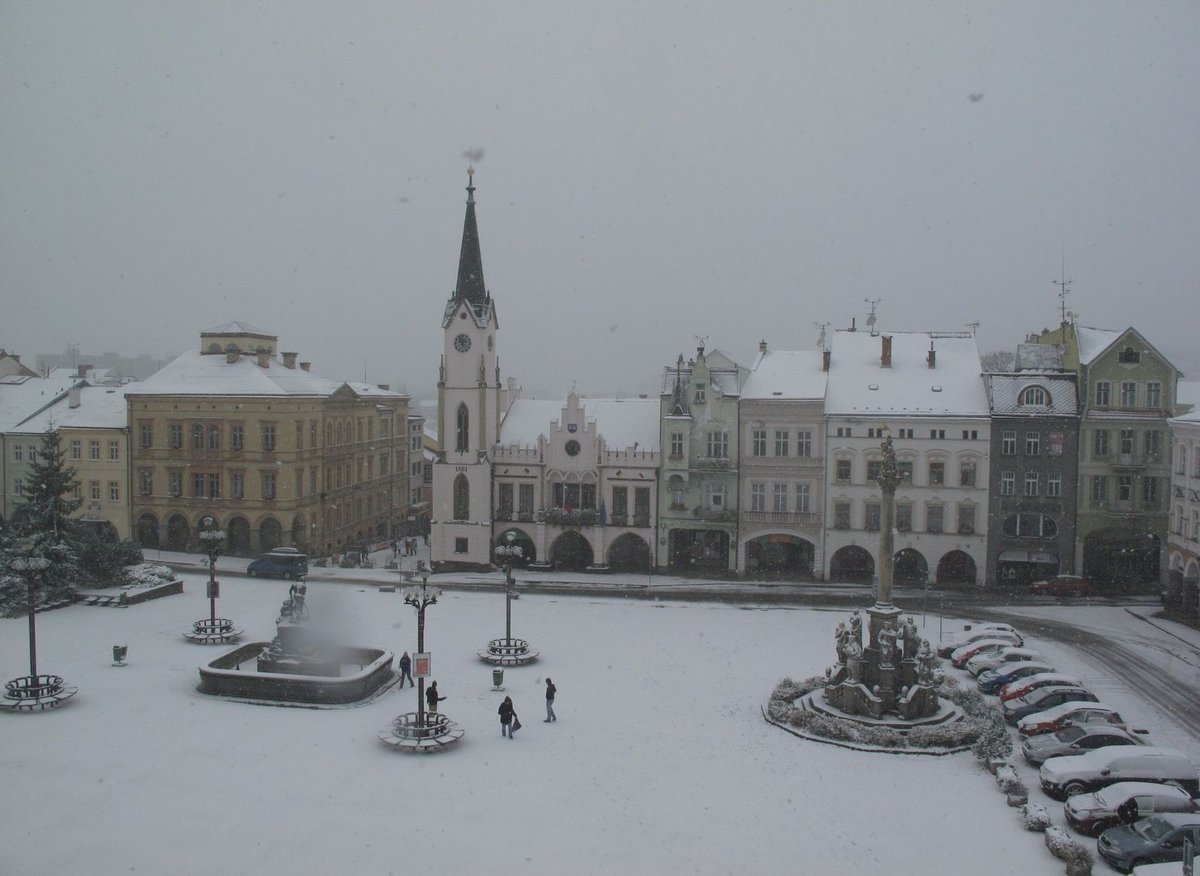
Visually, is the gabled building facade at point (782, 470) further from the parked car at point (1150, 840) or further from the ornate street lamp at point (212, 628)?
the parked car at point (1150, 840)

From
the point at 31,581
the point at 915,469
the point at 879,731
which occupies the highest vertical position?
the point at 915,469

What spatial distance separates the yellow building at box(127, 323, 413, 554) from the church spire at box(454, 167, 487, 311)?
1108cm

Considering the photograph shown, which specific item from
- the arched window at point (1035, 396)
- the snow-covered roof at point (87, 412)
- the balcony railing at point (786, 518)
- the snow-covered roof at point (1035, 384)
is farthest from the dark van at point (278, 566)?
the arched window at point (1035, 396)

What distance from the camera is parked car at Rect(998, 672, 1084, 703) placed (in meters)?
29.4

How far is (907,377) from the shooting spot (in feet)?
170

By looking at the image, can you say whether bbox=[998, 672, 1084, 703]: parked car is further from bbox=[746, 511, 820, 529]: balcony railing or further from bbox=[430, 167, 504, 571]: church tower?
bbox=[430, 167, 504, 571]: church tower

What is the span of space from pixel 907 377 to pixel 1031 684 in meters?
24.9

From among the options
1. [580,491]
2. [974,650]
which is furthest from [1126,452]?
[580,491]

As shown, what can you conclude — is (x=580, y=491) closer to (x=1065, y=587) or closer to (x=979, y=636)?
(x=979, y=636)

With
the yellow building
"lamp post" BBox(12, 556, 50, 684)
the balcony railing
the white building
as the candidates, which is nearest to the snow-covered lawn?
"lamp post" BBox(12, 556, 50, 684)

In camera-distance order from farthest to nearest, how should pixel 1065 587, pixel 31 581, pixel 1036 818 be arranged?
pixel 1065 587, pixel 31 581, pixel 1036 818

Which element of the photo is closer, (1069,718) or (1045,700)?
(1069,718)

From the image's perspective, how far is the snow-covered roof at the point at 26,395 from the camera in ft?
198

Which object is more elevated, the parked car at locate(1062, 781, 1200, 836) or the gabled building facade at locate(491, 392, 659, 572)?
the gabled building facade at locate(491, 392, 659, 572)
